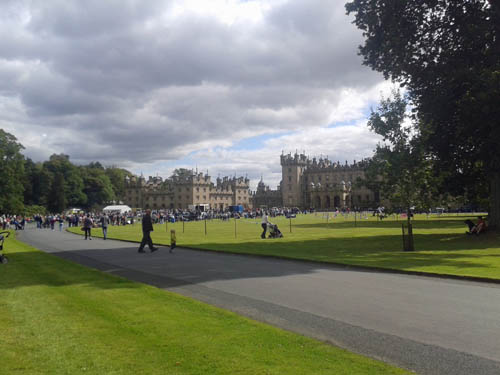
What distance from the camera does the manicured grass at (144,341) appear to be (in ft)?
16.4

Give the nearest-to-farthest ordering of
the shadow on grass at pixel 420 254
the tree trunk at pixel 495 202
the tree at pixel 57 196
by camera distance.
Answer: the shadow on grass at pixel 420 254 < the tree trunk at pixel 495 202 < the tree at pixel 57 196

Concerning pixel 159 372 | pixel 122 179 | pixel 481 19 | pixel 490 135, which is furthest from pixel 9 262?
pixel 122 179

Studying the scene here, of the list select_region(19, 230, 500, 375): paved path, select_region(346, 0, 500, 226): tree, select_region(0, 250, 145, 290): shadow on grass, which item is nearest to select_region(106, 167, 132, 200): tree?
select_region(346, 0, 500, 226): tree

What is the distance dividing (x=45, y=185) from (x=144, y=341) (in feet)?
341

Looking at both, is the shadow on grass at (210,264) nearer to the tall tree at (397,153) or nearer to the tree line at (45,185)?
the tall tree at (397,153)

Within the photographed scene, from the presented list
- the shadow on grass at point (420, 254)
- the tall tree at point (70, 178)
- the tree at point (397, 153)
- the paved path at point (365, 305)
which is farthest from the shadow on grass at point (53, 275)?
the tall tree at point (70, 178)

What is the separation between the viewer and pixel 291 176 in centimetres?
14988

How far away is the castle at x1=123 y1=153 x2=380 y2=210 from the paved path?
118614 millimetres

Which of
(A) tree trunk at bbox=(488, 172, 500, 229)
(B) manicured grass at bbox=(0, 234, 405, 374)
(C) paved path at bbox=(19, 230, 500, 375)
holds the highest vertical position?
(A) tree trunk at bbox=(488, 172, 500, 229)

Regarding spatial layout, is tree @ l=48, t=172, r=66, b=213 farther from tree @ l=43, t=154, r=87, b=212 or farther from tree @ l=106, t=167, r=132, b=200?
tree @ l=106, t=167, r=132, b=200

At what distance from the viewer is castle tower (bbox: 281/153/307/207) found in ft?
486

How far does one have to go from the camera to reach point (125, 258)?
55.2 feet

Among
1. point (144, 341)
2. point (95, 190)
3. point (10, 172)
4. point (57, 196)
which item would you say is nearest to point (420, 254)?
point (144, 341)

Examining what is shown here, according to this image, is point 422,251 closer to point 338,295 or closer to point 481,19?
point 338,295
